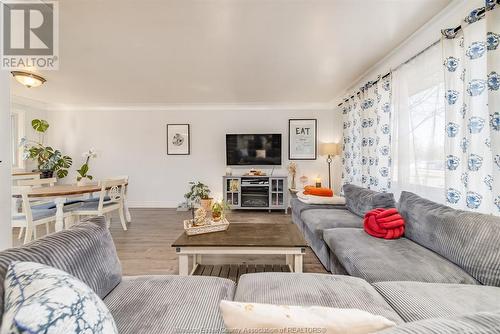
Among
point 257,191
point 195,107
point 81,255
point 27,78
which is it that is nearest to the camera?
point 81,255

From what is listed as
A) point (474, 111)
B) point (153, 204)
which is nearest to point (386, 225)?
point (474, 111)

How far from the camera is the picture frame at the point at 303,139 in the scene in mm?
5152

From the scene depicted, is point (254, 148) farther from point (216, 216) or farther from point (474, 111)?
point (474, 111)

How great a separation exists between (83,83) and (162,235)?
8.85ft

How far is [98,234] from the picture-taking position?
1.23 m

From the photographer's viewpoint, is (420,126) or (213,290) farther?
(420,126)

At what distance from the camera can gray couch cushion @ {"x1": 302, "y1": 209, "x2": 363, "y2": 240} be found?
8.06ft

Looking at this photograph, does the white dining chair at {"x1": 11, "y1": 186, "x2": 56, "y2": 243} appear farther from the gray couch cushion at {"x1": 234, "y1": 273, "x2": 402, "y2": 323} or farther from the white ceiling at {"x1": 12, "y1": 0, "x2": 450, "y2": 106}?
the gray couch cushion at {"x1": 234, "y1": 273, "x2": 402, "y2": 323}

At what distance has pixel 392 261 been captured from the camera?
1.56 m

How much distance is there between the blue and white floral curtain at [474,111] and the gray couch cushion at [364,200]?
577mm

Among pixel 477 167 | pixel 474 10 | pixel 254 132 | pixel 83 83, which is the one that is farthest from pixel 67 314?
pixel 254 132
